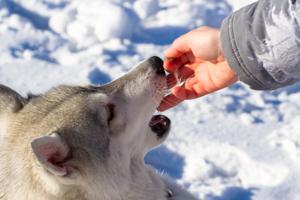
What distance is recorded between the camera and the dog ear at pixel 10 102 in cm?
269

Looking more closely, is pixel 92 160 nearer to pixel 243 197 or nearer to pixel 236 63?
pixel 236 63

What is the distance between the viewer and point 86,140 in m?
2.41

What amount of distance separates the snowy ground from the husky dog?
Result: 3.59 ft

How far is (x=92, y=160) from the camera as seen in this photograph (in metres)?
2.40

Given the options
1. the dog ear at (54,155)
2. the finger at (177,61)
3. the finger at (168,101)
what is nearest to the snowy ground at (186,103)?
the finger at (168,101)

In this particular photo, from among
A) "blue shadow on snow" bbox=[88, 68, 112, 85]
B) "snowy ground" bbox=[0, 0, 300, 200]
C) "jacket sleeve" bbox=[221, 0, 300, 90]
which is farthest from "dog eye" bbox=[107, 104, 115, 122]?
"blue shadow on snow" bbox=[88, 68, 112, 85]

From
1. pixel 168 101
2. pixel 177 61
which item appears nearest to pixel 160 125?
pixel 168 101

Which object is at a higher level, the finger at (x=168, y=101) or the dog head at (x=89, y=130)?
the finger at (x=168, y=101)

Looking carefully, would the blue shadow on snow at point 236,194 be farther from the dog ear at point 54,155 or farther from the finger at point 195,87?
the dog ear at point 54,155

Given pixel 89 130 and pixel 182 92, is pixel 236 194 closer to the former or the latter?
pixel 182 92

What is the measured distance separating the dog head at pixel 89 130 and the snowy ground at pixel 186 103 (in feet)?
3.83

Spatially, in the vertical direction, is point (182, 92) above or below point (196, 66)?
below

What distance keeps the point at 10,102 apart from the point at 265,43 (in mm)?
1049

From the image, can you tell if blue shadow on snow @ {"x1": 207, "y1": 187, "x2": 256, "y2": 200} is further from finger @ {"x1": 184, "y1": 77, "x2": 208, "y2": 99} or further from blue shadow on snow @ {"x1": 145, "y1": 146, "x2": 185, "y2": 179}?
finger @ {"x1": 184, "y1": 77, "x2": 208, "y2": 99}
